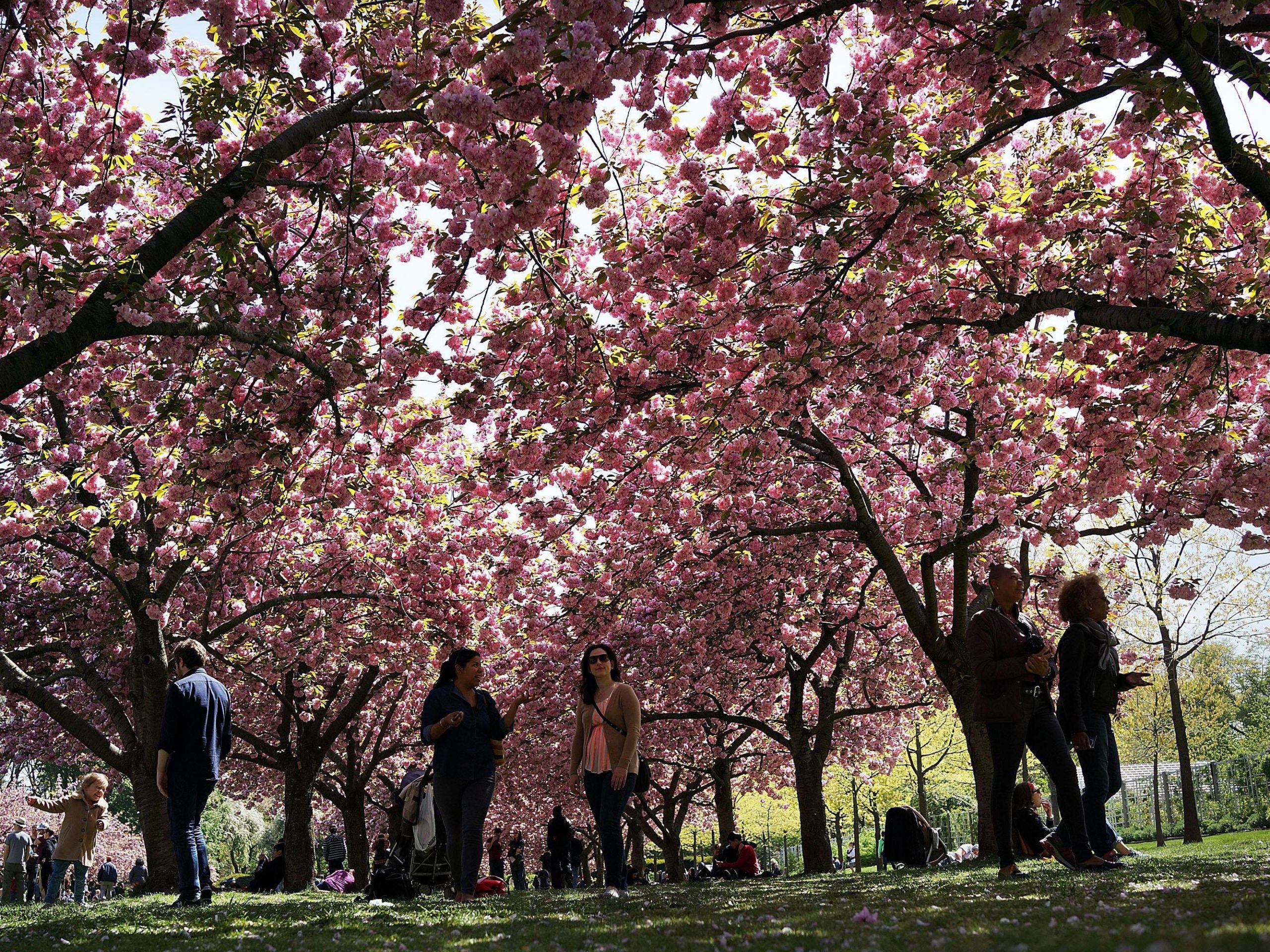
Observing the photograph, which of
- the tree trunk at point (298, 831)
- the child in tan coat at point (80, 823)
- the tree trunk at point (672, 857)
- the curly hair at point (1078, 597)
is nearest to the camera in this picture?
the curly hair at point (1078, 597)

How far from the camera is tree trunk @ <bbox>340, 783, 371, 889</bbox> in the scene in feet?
76.5

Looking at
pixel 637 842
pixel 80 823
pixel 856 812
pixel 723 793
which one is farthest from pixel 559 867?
pixel 637 842

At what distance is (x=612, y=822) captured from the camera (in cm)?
803

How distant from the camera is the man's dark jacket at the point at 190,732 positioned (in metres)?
7.77

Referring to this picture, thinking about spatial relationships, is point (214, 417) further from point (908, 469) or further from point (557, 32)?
point (908, 469)

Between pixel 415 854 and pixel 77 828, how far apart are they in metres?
4.11

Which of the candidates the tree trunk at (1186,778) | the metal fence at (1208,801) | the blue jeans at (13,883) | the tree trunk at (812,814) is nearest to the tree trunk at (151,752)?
the blue jeans at (13,883)

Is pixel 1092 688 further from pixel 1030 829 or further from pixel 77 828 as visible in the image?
pixel 77 828

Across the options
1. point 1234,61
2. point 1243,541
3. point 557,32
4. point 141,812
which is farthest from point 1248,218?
point 141,812

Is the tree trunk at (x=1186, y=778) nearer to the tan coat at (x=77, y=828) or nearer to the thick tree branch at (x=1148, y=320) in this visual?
the thick tree branch at (x=1148, y=320)

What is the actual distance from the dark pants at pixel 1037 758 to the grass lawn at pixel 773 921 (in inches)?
14.6

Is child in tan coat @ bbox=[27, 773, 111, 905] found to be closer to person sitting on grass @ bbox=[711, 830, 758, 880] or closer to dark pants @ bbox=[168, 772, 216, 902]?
dark pants @ bbox=[168, 772, 216, 902]

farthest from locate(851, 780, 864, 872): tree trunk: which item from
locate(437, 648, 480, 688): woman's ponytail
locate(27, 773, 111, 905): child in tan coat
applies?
locate(437, 648, 480, 688): woman's ponytail

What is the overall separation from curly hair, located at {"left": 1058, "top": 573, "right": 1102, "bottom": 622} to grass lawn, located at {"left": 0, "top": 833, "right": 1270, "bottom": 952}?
175 cm
